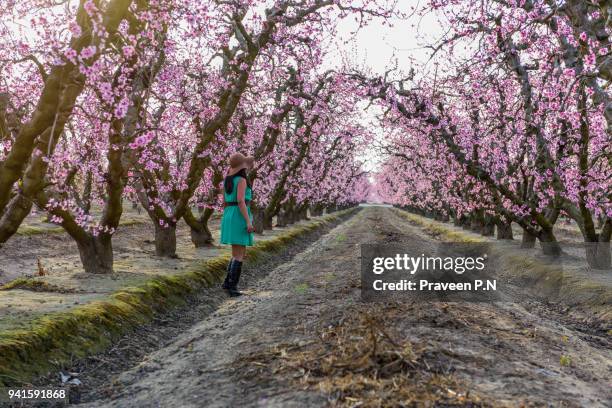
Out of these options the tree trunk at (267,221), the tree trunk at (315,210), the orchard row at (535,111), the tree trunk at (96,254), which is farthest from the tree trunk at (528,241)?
the tree trunk at (315,210)

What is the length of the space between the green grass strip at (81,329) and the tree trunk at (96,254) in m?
1.56

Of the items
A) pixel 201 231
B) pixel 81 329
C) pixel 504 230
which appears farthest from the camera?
pixel 504 230

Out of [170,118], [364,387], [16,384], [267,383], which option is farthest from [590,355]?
[170,118]

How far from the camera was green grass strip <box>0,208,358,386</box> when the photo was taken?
6.07 meters

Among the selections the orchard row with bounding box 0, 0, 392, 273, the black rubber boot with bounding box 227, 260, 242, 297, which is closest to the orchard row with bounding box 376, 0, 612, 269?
the orchard row with bounding box 0, 0, 392, 273

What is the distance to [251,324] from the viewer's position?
8.27 m

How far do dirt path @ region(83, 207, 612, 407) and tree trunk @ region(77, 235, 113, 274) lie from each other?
3803 mm

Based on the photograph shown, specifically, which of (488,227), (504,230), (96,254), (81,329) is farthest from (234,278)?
(488,227)

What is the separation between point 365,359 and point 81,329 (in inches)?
167

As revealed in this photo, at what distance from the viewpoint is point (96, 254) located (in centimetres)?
1188

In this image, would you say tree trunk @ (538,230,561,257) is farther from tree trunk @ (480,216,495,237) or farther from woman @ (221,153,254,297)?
woman @ (221,153,254,297)

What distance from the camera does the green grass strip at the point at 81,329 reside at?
607 cm

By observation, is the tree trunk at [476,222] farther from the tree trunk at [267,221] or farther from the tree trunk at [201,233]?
the tree trunk at [201,233]

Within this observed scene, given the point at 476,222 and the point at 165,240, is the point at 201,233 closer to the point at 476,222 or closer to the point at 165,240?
the point at 165,240
